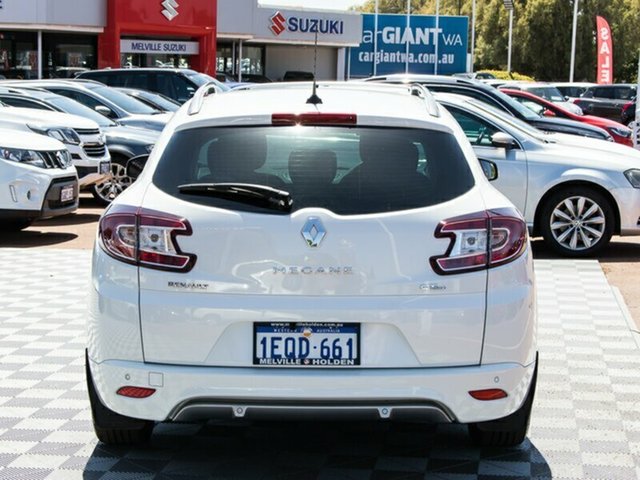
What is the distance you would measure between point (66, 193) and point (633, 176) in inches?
240

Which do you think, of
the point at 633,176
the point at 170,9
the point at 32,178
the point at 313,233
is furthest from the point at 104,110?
the point at 170,9

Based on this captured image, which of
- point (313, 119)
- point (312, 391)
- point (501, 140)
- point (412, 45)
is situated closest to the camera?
point (312, 391)

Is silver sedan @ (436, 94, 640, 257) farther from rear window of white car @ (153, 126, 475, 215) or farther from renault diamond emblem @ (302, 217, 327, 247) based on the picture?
renault diamond emblem @ (302, 217, 327, 247)

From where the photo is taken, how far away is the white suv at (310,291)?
4.36 m

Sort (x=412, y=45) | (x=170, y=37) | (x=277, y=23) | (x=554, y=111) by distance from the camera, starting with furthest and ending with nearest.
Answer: (x=412, y=45), (x=277, y=23), (x=170, y=37), (x=554, y=111)

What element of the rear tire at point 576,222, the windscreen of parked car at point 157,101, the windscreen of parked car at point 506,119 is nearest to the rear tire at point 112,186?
the windscreen of parked car at point 157,101

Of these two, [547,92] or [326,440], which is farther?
[547,92]

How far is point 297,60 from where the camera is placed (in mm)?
50375

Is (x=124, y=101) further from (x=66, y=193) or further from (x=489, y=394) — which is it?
(x=489, y=394)

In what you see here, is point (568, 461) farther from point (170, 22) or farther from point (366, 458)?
point (170, 22)

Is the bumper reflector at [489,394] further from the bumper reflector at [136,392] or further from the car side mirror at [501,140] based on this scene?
the car side mirror at [501,140]

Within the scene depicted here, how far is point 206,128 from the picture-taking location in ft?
15.6

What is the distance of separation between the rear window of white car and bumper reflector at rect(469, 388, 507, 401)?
0.76 m

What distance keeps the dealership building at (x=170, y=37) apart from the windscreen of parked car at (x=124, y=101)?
62.4 ft
